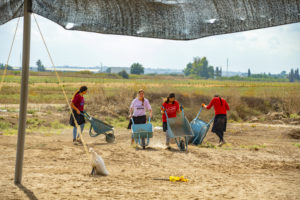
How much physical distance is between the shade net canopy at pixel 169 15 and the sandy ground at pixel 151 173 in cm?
228

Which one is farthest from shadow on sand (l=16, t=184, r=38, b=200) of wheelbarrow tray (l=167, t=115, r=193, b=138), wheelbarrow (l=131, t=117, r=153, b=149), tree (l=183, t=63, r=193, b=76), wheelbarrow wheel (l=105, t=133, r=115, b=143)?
tree (l=183, t=63, r=193, b=76)

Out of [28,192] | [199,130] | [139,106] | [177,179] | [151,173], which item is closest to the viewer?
[28,192]

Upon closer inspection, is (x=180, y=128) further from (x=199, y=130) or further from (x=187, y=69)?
(x=187, y=69)

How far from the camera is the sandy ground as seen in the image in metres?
5.18

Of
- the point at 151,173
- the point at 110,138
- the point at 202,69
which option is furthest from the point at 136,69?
the point at 151,173

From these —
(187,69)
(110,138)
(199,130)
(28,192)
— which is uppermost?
(187,69)

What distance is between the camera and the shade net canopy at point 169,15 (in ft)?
10.0

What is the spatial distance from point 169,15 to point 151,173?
3.81m

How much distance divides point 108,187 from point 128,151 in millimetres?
3311

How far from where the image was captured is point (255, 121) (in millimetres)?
19641

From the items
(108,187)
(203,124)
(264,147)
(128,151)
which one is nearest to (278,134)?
(264,147)

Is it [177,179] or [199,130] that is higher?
[199,130]

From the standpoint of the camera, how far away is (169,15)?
3426mm

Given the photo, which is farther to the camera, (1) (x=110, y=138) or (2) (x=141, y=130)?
(1) (x=110, y=138)
